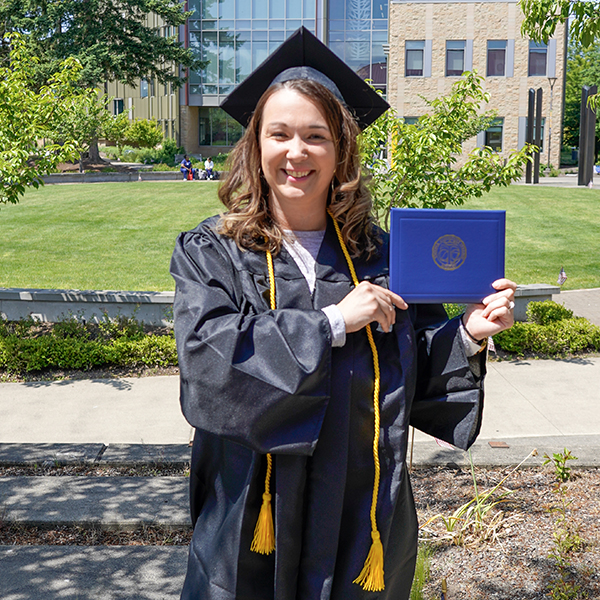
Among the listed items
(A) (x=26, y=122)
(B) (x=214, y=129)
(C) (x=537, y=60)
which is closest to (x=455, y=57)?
(C) (x=537, y=60)

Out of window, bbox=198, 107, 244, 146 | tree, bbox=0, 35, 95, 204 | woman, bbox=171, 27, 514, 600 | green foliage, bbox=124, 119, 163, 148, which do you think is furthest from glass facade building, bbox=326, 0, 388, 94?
woman, bbox=171, 27, 514, 600

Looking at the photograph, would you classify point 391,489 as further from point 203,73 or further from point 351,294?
point 203,73

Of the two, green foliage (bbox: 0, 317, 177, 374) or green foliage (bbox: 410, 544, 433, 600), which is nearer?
green foliage (bbox: 410, 544, 433, 600)

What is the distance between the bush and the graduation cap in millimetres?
5651

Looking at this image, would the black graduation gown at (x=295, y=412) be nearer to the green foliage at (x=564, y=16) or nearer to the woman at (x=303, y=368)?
the woman at (x=303, y=368)

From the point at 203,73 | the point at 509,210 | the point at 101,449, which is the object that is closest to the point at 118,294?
the point at 101,449

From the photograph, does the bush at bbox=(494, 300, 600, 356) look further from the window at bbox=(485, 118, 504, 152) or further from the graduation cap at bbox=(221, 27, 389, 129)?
the window at bbox=(485, 118, 504, 152)

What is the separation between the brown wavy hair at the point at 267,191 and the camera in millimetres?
1882

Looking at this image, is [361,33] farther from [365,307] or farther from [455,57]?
[365,307]

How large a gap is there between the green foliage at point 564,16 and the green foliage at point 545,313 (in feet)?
11.7

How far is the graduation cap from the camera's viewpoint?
6.38 feet

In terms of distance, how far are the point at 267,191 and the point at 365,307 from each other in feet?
1.68

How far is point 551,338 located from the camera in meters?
7.52

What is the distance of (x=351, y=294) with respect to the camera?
1726mm
